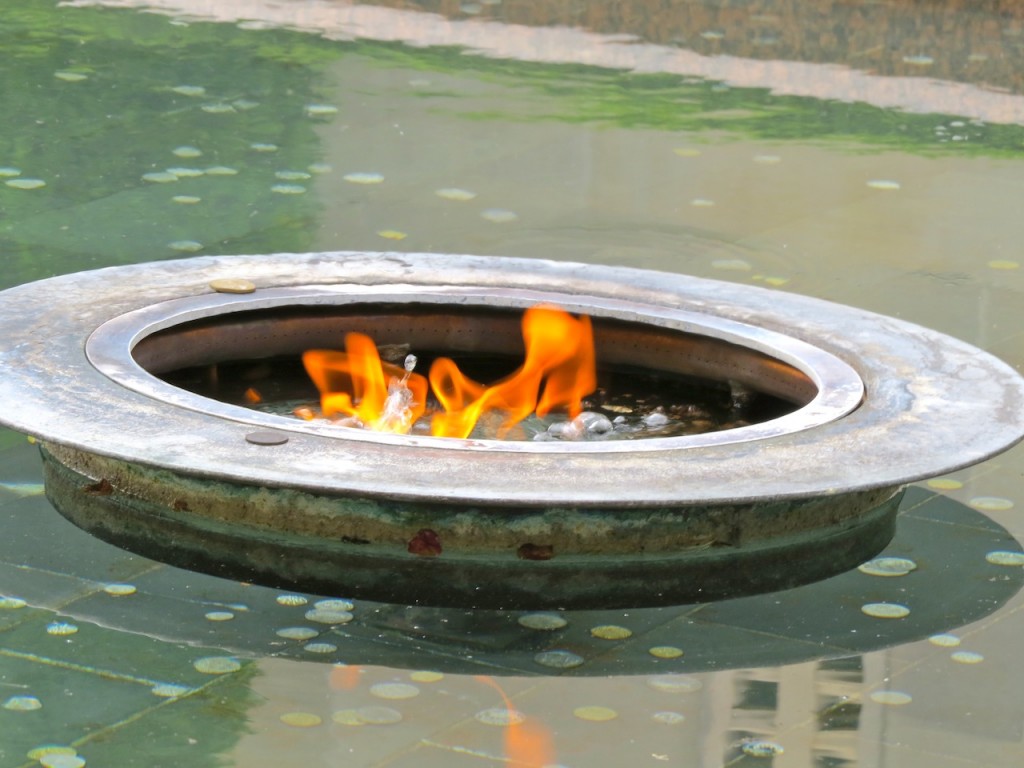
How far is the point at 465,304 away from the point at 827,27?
24.8ft

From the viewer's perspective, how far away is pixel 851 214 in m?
9.96

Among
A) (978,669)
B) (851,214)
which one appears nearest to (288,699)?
(978,669)

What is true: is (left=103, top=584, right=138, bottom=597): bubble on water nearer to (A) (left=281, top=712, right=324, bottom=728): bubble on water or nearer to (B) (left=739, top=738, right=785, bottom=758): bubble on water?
(A) (left=281, top=712, right=324, bottom=728): bubble on water

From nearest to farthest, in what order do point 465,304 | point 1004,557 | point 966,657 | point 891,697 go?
1. point 891,697
2. point 966,657
3. point 1004,557
4. point 465,304

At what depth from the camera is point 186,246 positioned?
9000mm

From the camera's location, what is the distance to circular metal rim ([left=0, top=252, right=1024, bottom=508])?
513 centimetres

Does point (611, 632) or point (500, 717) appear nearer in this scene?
point (500, 717)

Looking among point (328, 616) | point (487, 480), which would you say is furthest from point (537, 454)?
point (328, 616)

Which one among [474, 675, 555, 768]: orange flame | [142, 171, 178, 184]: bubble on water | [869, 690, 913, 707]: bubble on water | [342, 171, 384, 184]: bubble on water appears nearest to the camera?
[474, 675, 555, 768]: orange flame

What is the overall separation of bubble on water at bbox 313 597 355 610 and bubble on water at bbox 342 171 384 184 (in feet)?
16.6

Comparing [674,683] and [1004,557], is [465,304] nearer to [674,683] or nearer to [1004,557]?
[1004,557]

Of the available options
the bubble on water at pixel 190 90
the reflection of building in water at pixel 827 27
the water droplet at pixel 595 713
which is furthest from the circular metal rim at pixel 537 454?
the reflection of building in water at pixel 827 27

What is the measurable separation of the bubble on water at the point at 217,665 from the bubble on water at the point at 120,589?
49cm

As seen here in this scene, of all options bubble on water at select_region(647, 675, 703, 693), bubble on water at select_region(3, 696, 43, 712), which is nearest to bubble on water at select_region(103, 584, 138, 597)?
bubble on water at select_region(3, 696, 43, 712)
